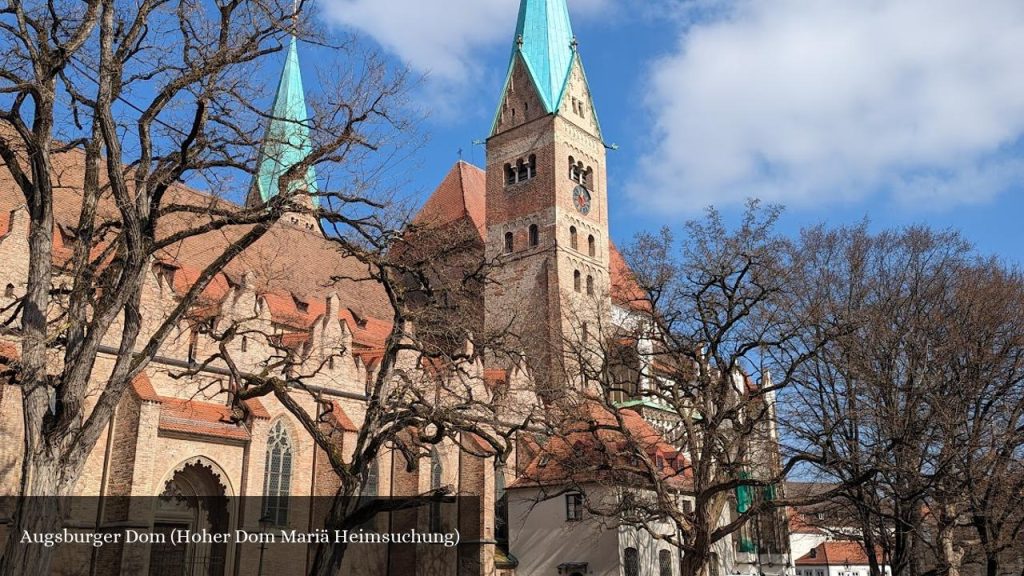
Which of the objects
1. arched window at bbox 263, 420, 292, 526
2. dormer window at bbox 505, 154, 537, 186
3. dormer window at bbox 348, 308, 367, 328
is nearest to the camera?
arched window at bbox 263, 420, 292, 526

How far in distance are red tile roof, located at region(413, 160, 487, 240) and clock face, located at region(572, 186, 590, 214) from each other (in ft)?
18.0

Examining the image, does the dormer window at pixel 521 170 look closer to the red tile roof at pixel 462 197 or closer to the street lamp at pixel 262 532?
the red tile roof at pixel 462 197

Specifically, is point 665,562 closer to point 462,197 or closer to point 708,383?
point 708,383

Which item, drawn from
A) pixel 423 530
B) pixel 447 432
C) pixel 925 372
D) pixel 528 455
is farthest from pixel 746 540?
pixel 447 432

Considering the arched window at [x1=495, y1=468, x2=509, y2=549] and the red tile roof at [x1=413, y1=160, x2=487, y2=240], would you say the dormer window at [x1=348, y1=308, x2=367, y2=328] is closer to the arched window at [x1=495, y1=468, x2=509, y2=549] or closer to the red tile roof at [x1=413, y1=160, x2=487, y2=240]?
the arched window at [x1=495, y1=468, x2=509, y2=549]

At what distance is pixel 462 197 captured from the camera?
48500 mm

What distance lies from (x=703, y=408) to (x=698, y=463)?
1.40m

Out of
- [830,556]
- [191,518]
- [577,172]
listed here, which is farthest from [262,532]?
[830,556]

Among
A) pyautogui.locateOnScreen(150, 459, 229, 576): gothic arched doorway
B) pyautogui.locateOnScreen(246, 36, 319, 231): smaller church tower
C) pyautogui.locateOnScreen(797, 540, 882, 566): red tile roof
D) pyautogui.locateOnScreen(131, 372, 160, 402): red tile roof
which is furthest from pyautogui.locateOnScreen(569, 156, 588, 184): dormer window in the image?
pyautogui.locateOnScreen(797, 540, 882, 566): red tile roof

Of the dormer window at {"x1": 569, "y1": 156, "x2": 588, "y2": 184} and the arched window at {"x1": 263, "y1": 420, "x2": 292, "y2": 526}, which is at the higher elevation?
the dormer window at {"x1": 569, "y1": 156, "x2": 588, "y2": 184}

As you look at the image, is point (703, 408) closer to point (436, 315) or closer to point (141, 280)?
point (436, 315)

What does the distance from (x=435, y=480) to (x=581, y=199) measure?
62.8 feet

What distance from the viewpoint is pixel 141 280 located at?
10.1 m

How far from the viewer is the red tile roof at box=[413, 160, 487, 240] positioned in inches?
1876
